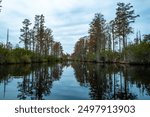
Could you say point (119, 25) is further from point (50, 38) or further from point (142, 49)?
point (50, 38)

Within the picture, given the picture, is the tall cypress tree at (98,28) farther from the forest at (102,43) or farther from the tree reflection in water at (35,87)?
the tree reflection in water at (35,87)

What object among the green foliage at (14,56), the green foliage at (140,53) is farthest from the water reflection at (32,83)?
the green foliage at (140,53)

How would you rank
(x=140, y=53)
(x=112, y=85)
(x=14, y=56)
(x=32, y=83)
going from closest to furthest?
(x=112, y=85) < (x=32, y=83) < (x=140, y=53) < (x=14, y=56)

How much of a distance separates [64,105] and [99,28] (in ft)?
221

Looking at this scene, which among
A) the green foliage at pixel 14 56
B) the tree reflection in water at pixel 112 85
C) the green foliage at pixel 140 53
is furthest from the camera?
the green foliage at pixel 14 56

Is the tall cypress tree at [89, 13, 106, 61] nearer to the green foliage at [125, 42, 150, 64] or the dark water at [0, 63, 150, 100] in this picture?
the green foliage at [125, 42, 150, 64]

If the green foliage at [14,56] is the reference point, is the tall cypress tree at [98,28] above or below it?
above

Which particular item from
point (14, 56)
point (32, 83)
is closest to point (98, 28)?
point (14, 56)

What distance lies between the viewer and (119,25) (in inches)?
2165

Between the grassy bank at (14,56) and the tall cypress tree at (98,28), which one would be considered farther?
the tall cypress tree at (98,28)

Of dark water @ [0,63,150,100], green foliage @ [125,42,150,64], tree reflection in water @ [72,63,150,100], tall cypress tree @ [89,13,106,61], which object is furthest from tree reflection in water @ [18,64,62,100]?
tall cypress tree @ [89,13,106,61]

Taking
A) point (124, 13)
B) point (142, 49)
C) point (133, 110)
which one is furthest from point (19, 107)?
point (124, 13)

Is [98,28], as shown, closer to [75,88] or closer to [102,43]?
[102,43]

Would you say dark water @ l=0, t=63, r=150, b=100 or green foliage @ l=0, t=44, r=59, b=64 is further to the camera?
green foliage @ l=0, t=44, r=59, b=64
